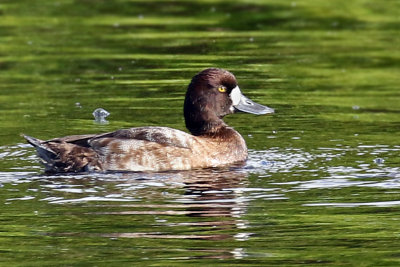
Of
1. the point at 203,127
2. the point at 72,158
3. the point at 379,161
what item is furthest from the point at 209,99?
the point at 379,161

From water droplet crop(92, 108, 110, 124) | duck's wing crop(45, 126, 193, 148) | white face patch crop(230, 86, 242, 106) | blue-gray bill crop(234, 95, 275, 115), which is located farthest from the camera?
water droplet crop(92, 108, 110, 124)

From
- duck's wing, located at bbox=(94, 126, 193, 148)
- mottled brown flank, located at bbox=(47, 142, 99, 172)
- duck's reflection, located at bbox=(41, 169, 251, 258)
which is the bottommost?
duck's reflection, located at bbox=(41, 169, 251, 258)

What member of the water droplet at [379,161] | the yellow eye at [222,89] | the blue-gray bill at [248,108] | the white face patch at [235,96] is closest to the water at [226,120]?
the water droplet at [379,161]

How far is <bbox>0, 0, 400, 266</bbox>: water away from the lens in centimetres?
817

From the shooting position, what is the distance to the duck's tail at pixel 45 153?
10836 millimetres

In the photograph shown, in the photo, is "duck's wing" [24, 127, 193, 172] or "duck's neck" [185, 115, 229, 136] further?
"duck's neck" [185, 115, 229, 136]

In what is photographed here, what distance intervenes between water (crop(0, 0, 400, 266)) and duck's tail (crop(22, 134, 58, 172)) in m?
0.18

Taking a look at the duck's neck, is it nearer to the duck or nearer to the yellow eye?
the duck

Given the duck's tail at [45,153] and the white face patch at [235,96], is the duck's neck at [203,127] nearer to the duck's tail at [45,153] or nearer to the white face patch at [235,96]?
the white face patch at [235,96]

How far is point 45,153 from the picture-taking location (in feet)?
35.7

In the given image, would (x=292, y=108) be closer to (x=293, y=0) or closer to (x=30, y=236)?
(x=30, y=236)

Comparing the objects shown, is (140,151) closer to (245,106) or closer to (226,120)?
(245,106)

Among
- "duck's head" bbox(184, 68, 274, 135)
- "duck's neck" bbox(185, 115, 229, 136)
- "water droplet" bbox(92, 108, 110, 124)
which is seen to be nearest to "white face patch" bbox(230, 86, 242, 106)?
"duck's head" bbox(184, 68, 274, 135)

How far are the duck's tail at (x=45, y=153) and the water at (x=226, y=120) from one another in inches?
7.2
